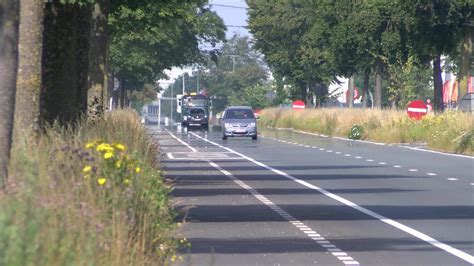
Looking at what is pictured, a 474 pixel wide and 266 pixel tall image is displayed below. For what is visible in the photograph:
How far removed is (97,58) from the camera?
32.2 m

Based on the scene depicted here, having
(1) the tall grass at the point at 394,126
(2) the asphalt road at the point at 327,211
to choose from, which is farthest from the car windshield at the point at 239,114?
(2) the asphalt road at the point at 327,211

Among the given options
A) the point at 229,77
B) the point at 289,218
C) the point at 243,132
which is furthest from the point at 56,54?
the point at 229,77

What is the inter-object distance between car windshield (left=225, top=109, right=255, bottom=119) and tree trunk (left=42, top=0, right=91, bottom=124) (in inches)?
1397

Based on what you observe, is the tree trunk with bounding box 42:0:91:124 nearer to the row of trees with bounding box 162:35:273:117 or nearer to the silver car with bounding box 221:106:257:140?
the silver car with bounding box 221:106:257:140

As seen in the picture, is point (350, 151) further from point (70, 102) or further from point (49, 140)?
point (49, 140)

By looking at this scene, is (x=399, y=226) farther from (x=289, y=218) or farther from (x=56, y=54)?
(x=56, y=54)

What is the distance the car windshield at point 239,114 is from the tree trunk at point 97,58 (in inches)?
1077

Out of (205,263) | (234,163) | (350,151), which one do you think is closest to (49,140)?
(205,263)

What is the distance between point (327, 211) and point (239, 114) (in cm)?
4132

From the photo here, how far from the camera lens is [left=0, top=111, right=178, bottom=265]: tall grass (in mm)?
7660

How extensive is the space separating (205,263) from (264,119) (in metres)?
80.7

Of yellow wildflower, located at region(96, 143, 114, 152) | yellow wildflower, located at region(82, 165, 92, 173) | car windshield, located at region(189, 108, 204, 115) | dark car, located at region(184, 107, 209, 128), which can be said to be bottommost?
dark car, located at region(184, 107, 209, 128)

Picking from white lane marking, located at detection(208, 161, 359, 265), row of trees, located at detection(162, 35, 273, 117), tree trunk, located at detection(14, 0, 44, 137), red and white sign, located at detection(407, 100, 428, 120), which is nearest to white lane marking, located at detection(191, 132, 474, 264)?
white lane marking, located at detection(208, 161, 359, 265)

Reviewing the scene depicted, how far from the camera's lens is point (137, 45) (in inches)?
2466
